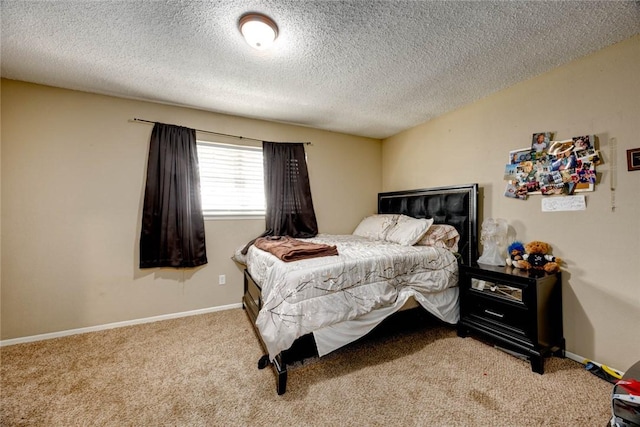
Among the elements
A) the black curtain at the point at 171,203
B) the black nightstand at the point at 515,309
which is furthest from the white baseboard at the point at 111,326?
the black nightstand at the point at 515,309

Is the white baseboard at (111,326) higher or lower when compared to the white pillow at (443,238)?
lower

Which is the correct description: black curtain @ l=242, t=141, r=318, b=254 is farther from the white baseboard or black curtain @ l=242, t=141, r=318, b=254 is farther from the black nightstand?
the black nightstand

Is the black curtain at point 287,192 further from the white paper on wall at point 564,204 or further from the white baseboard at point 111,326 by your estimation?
the white paper on wall at point 564,204

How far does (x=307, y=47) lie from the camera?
1.83m

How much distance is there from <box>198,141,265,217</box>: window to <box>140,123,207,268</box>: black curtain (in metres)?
0.14

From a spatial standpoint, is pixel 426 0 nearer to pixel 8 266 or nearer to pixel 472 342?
pixel 472 342

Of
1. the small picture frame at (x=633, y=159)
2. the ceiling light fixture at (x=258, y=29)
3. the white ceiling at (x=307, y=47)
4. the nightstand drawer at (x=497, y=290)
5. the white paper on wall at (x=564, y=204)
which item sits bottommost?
the nightstand drawer at (x=497, y=290)

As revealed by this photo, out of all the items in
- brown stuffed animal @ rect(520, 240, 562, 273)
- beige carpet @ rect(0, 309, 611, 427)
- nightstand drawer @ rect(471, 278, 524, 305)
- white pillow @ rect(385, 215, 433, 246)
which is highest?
white pillow @ rect(385, 215, 433, 246)

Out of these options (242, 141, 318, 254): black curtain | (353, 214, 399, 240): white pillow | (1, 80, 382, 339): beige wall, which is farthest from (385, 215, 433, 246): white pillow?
(1, 80, 382, 339): beige wall

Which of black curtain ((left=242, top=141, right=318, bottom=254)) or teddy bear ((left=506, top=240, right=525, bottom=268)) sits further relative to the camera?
black curtain ((left=242, top=141, right=318, bottom=254))

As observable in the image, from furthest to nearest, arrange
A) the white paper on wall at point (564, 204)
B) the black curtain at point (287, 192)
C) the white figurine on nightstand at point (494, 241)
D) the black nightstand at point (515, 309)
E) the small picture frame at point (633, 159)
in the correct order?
1. the black curtain at point (287, 192)
2. the white figurine on nightstand at point (494, 241)
3. the white paper on wall at point (564, 204)
4. the black nightstand at point (515, 309)
5. the small picture frame at point (633, 159)

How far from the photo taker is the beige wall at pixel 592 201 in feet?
5.64

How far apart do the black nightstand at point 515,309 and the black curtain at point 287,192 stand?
1.95 meters

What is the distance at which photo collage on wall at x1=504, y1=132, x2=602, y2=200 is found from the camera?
6.21ft
